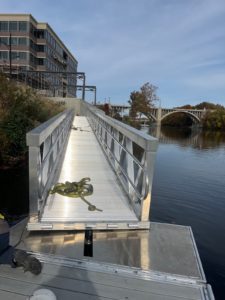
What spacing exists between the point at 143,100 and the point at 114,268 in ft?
271

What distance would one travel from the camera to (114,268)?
310 centimetres

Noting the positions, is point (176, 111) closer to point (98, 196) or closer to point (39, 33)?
point (39, 33)

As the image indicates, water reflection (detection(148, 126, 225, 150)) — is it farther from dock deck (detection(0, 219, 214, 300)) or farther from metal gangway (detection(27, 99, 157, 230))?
dock deck (detection(0, 219, 214, 300))

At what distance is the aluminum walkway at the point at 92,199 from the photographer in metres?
4.17

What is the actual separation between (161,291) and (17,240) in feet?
5.50

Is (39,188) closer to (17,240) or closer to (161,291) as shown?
(17,240)

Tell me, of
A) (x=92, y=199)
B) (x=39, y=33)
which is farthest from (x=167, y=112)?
(x=92, y=199)

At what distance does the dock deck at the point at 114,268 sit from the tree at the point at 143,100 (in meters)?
76.2

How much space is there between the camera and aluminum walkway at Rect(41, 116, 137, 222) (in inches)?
164

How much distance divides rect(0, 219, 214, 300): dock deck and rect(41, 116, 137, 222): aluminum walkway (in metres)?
0.31

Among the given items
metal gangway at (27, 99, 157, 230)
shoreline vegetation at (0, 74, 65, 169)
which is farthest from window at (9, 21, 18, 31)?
metal gangway at (27, 99, 157, 230)

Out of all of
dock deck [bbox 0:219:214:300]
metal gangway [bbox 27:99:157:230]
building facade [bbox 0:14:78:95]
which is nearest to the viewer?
dock deck [bbox 0:219:214:300]

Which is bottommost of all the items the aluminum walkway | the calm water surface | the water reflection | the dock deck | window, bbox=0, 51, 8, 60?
the water reflection

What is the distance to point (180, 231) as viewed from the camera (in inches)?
161
